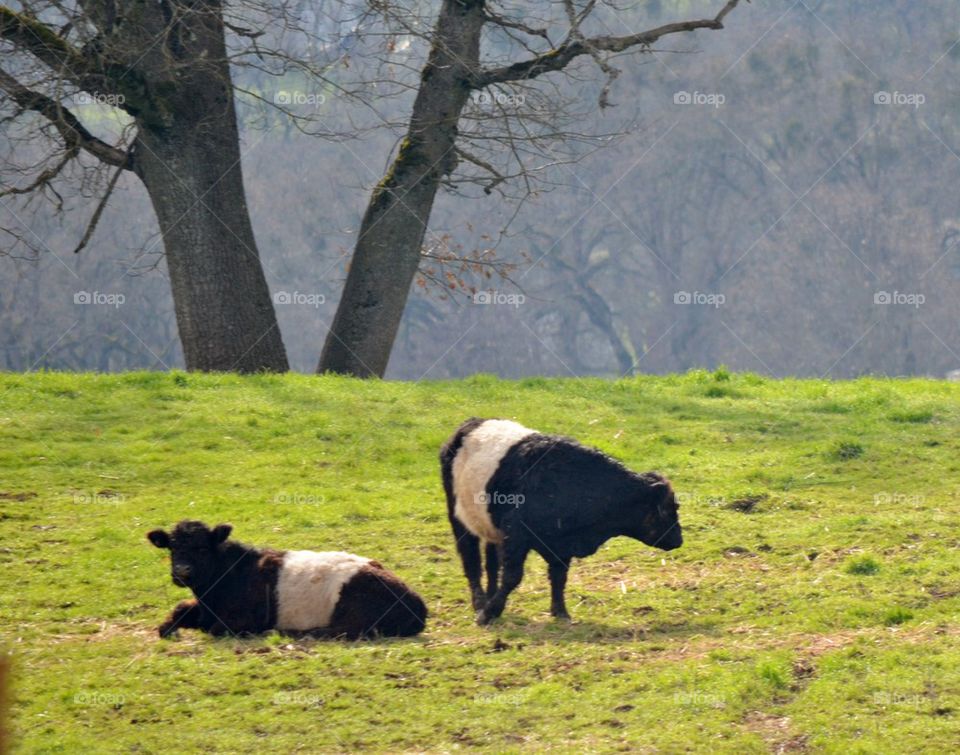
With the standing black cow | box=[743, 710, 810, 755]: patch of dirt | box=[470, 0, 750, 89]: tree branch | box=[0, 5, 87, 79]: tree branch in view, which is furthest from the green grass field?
box=[470, 0, 750, 89]: tree branch

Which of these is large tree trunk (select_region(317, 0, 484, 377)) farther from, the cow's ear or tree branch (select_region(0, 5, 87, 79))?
the cow's ear

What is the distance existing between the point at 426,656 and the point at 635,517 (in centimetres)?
243

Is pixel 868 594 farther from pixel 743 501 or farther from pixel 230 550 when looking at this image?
pixel 230 550

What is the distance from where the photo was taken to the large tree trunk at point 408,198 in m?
20.5

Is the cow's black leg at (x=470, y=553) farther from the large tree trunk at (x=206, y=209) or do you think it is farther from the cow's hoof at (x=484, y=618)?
the large tree trunk at (x=206, y=209)

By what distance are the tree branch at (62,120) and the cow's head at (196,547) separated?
8.91 meters

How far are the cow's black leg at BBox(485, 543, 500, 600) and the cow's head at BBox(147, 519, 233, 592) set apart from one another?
211cm

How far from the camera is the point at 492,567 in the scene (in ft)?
37.6

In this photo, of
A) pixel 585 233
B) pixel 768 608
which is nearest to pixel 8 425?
pixel 768 608

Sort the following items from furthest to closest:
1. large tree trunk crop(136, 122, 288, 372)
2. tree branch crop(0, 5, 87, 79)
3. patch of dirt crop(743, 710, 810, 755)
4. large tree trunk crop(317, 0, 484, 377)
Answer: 1. large tree trunk crop(317, 0, 484, 377)
2. large tree trunk crop(136, 122, 288, 372)
3. tree branch crop(0, 5, 87, 79)
4. patch of dirt crop(743, 710, 810, 755)

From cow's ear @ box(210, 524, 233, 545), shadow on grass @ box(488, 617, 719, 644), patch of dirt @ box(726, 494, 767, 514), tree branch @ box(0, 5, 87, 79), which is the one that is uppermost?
tree branch @ box(0, 5, 87, 79)

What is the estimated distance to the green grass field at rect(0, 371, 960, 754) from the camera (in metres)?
8.52

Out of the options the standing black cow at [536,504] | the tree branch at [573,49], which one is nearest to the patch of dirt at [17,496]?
the standing black cow at [536,504]

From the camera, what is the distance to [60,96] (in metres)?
18.1
